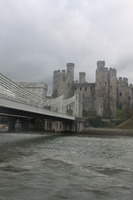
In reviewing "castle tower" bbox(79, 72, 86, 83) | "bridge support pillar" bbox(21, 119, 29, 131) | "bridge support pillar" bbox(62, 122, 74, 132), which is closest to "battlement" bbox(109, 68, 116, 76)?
"castle tower" bbox(79, 72, 86, 83)

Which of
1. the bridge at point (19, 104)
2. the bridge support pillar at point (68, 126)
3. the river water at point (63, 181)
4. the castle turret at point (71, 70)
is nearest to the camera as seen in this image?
the river water at point (63, 181)

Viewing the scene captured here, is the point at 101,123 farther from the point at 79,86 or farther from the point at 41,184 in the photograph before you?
the point at 41,184

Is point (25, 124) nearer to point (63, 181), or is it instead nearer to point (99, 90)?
point (99, 90)

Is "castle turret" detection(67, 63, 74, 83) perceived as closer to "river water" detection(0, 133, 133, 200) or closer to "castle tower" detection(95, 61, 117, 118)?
"castle tower" detection(95, 61, 117, 118)

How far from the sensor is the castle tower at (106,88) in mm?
73250

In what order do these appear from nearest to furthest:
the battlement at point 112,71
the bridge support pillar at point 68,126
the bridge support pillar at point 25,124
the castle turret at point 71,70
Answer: the bridge support pillar at point 68,126
the bridge support pillar at point 25,124
the battlement at point 112,71
the castle turret at point 71,70

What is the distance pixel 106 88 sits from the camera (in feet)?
243

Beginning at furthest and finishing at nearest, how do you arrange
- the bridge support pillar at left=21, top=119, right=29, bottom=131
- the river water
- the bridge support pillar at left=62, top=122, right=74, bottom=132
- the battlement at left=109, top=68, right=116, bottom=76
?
the battlement at left=109, top=68, right=116, bottom=76, the bridge support pillar at left=21, top=119, right=29, bottom=131, the bridge support pillar at left=62, top=122, right=74, bottom=132, the river water

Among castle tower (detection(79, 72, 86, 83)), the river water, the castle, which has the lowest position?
the river water

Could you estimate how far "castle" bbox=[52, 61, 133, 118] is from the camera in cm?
7325

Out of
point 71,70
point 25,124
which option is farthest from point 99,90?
point 25,124

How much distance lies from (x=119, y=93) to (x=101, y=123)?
69.0 ft

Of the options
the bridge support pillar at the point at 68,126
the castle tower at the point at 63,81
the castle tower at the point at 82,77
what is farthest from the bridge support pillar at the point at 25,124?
the castle tower at the point at 82,77

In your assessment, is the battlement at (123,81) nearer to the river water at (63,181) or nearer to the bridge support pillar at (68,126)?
the bridge support pillar at (68,126)
